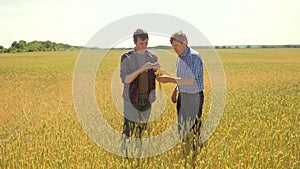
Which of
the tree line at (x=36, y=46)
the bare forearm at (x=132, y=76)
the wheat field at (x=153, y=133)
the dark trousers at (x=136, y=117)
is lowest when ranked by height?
the wheat field at (x=153, y=133)

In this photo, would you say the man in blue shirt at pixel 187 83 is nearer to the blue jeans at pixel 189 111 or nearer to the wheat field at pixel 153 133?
the blue jeans at pixel 189 111

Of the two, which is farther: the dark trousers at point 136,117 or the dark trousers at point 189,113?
the dark trousers at point 136,117

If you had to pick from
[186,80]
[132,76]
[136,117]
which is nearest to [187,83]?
[186,80]

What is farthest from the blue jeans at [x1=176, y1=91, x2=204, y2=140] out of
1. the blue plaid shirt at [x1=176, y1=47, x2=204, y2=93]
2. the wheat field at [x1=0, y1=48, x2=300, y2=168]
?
the wheat field at [x1=0, y1=48, x2=300, y2=168]

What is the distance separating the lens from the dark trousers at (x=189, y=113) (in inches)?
183

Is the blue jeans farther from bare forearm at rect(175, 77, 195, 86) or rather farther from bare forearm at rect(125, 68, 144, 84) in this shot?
bare forearm at rect(125, 68, 144, 84)

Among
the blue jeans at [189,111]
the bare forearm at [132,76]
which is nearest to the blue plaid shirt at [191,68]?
the blue jeans at [189,111]

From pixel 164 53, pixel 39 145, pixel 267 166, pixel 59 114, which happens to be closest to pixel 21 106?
pixel 59 114

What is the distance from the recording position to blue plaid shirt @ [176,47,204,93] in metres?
4.39

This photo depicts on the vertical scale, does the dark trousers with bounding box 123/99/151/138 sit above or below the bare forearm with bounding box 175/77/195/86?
below

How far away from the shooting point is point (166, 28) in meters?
4.34

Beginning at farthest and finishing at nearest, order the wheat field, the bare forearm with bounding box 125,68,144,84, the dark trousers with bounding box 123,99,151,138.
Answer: the dark trousers with bounding box 123,99,151,138, the bare forearm with bounding box 125,68,144,84, the wheat field

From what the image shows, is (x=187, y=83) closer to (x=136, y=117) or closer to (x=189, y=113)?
(x=189, y=113)

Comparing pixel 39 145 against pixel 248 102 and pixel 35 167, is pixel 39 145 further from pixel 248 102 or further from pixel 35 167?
pixel 248 102
